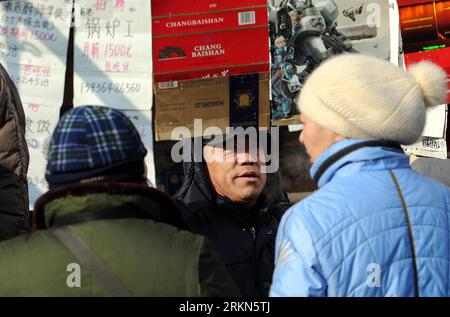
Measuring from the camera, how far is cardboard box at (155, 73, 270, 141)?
12.6ft

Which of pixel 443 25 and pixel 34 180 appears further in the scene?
pixel 34 180

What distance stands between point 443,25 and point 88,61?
1.91m

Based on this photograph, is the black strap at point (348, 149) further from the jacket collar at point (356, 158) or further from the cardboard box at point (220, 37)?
the cardboard box at point (220, 37)

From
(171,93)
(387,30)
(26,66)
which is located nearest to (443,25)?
(387,30)

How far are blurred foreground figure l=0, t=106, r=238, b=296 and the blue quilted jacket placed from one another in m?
0.20

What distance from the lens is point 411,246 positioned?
5.88 ft

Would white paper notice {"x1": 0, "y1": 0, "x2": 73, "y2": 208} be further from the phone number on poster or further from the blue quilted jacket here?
the blue quilted jacket

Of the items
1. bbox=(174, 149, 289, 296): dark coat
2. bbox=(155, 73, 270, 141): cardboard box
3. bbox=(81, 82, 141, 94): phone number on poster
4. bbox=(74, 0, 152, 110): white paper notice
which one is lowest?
bbox=(174, 149, 289, 296): dark coat

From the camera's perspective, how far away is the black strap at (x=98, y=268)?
1560 mm

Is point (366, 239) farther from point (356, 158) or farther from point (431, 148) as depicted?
point (431, 148)

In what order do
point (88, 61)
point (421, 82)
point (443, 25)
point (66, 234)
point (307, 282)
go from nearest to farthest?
1. point (66, 234)
2. point (307, 282)
3. point (421, 82)
4. point (443, 25)
5. point (88, 61)

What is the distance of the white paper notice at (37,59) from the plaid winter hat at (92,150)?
2.49 meters

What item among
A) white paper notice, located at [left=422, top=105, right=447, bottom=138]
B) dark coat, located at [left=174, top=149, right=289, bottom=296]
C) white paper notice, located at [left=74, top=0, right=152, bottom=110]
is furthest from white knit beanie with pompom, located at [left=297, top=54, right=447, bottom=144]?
white paper notice, located at [left=74, top=0, right=152, bottom=110]

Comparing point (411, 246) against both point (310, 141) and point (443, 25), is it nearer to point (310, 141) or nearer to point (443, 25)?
point (310, 141)
